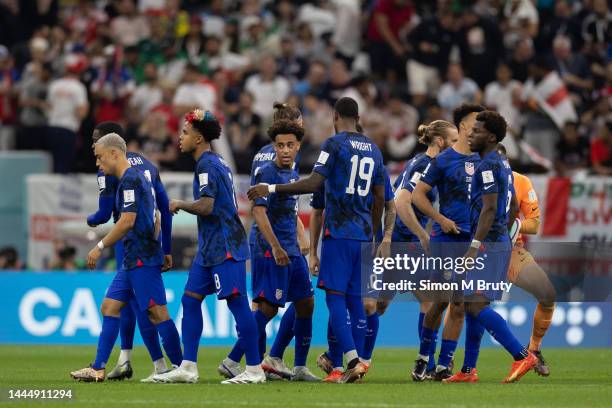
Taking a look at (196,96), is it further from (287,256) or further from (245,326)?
(245,326)

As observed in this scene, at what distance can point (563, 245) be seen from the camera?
69.4 feet

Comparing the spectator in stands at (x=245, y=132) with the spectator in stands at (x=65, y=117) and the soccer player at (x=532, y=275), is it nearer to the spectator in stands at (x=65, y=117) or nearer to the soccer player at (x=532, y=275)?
the spectator in stands at (x=65, y=117)

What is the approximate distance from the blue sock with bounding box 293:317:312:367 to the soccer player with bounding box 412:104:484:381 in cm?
130

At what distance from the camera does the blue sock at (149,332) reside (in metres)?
13.7

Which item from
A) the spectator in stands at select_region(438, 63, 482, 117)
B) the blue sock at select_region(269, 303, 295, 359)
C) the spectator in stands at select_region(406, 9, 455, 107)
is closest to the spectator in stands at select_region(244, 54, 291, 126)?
the spectator in stands at select_region(406, 9, 455, 107)

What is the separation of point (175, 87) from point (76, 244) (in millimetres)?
4090

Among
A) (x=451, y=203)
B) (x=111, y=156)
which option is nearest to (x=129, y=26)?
(x=111, y=156)

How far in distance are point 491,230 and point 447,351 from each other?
1.33 meters

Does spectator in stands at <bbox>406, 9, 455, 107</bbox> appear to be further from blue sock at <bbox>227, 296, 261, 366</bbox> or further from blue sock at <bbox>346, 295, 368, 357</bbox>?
blue sock at <bbox>227, 296, 261, 366</bbox>

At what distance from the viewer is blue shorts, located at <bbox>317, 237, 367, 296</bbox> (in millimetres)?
13359

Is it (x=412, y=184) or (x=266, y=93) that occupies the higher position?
(x=266, y=93)

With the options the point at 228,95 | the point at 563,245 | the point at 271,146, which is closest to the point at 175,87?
the point at 228,95

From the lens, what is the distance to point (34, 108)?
25016 millimetres

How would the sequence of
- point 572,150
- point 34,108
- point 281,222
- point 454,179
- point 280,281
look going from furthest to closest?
1. point 34,108
2. point 572,150
3. point 281,222
4. point 280,281
5. point 454,179
